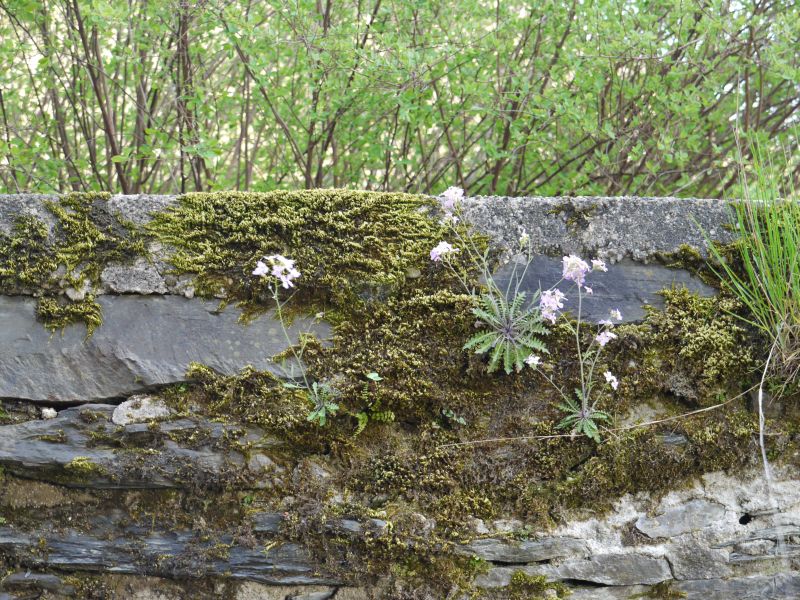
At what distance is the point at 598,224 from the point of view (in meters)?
2.50

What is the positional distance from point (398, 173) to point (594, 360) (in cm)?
301

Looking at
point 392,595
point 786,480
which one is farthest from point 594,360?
point 392,595

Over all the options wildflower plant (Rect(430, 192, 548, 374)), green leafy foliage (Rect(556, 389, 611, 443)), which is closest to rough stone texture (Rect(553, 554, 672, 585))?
green leafy foliage (Rect(556, 389, 611, 443))

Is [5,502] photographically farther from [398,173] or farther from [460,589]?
[398,173]

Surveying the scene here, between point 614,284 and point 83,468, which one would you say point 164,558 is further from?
point 614,284

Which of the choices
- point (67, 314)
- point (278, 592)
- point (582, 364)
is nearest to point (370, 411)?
point (278, 592)

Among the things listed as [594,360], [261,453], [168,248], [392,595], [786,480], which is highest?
[168,248]

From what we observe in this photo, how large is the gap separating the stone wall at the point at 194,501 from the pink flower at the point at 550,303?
23.9 inches

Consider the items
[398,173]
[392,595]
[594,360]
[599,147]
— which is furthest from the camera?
[398,173]

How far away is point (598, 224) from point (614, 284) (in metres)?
0.23

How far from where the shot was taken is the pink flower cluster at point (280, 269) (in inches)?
85.9

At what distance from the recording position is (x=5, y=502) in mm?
2152

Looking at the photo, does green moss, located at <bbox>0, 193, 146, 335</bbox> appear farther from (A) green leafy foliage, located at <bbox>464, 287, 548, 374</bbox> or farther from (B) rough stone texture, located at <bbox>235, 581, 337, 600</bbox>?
(A) green leafy foliage, located at <bbox>464, 287, 548, 374</bbox>

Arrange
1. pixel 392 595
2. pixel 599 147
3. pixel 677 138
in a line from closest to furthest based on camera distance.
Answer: pixel 392 595, pixel 677 138, pixel 599 147
